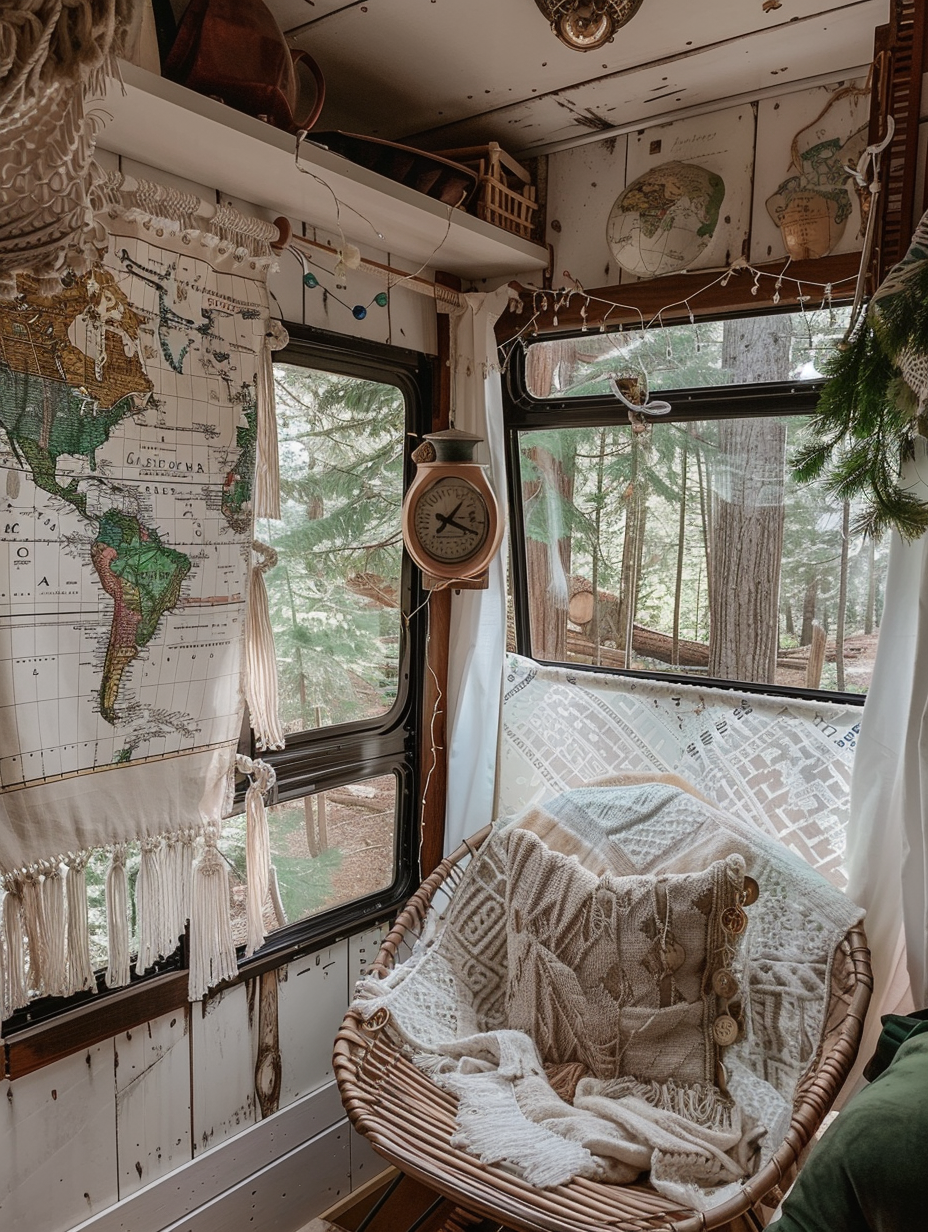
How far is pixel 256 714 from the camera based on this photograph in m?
2.16

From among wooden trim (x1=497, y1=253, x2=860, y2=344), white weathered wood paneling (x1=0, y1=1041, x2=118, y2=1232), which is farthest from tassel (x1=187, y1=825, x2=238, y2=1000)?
wooden trim (x1=497, y1=253, x2=860, y2=344)

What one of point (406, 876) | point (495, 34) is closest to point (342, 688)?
point (406, 876)

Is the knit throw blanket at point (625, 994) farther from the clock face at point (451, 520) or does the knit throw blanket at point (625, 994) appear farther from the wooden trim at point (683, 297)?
the wooden trim at point (683, 297)

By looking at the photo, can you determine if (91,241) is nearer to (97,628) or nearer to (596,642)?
(97,628)

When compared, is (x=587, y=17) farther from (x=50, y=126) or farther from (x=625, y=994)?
(x=625, y=994)

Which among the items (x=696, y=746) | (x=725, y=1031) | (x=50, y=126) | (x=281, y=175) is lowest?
(x=725, y=1031)

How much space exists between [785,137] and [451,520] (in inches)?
47.2

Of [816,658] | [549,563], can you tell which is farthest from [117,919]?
[816,658]

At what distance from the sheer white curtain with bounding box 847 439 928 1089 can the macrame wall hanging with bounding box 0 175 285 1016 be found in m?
1.35

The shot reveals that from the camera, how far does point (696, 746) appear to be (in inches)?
96.1

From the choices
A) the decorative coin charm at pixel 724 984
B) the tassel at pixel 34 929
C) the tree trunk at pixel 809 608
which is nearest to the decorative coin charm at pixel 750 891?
the decorative coin charm at pixel 724 984

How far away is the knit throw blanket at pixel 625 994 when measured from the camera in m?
1.76

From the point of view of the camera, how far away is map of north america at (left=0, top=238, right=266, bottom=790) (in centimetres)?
168

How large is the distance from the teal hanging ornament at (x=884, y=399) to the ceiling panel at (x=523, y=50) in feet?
1.92
